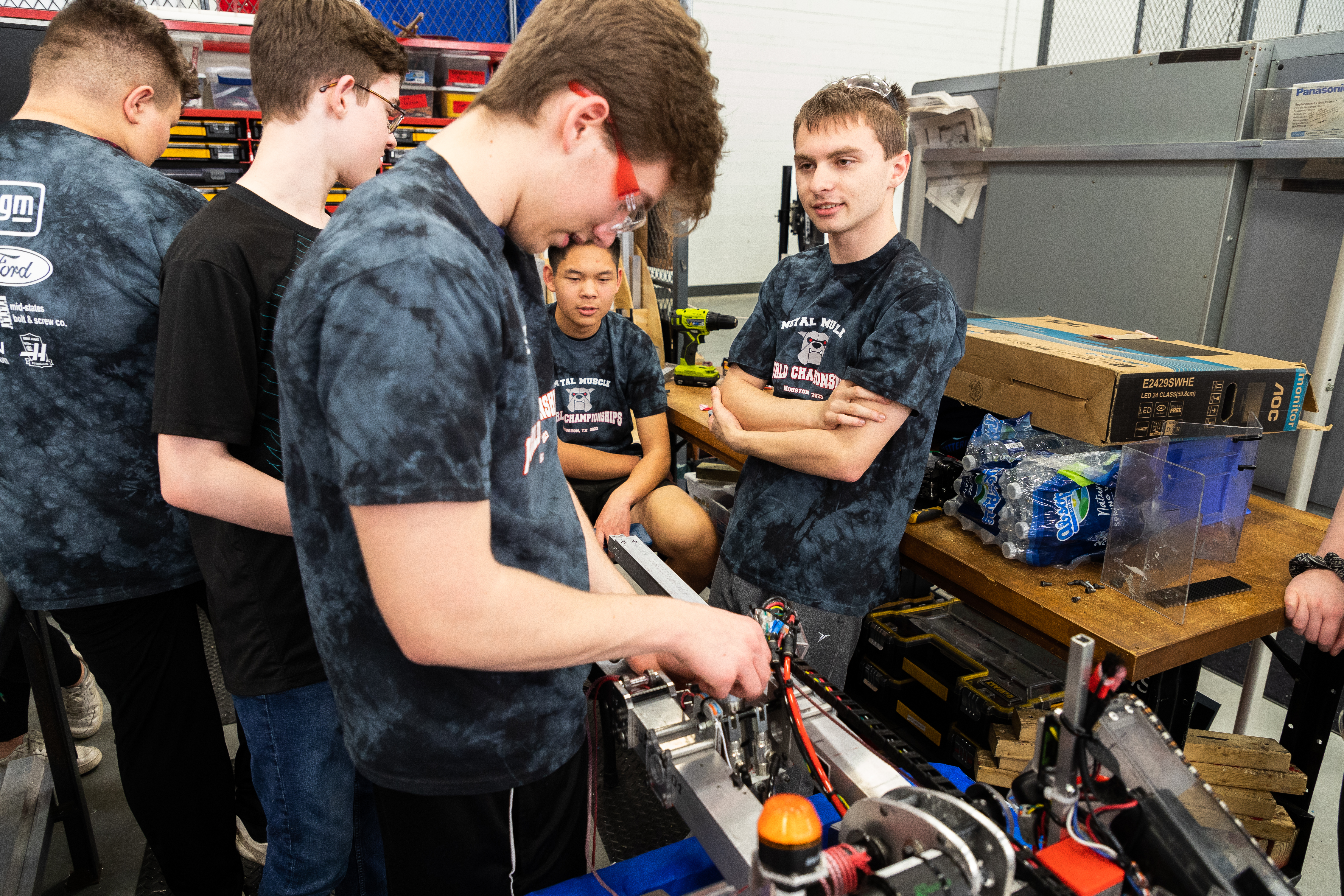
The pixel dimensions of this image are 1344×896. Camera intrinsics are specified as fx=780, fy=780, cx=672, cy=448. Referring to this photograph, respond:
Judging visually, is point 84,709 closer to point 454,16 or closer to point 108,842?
point 108,842

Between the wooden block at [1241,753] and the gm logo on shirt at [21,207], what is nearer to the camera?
the gm logo on shirt at [21,207]

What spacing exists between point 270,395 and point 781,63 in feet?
24.0

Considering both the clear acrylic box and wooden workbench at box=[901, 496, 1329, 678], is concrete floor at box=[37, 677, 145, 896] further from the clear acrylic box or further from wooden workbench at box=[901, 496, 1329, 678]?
the clear acrylic box

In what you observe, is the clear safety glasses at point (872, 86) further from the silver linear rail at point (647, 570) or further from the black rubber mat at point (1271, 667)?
the black rubber mat at point (1271, 667)

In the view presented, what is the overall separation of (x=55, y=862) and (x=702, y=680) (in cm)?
214

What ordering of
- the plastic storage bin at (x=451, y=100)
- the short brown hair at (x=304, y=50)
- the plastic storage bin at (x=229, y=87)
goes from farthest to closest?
the plastic storage bin at (x=451, y=100) → the plastic storage bin at (x=229, y=87) → the short brown hair at (x=304, y=50)

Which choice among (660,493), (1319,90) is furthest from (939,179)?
(660,493)

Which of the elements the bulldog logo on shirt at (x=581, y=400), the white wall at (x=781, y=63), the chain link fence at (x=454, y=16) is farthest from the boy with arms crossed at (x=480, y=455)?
the white wall at (x=781, y=63)

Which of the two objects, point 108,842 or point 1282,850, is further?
point 108,842

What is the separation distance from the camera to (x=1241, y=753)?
5.79ft

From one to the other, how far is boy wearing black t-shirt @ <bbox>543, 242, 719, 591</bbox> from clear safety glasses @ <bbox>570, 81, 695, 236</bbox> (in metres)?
1.55

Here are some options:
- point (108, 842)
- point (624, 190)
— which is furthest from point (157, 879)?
point (624, 190)

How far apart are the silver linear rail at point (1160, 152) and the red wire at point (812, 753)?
231 cm

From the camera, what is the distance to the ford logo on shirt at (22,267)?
1342 millimetres
